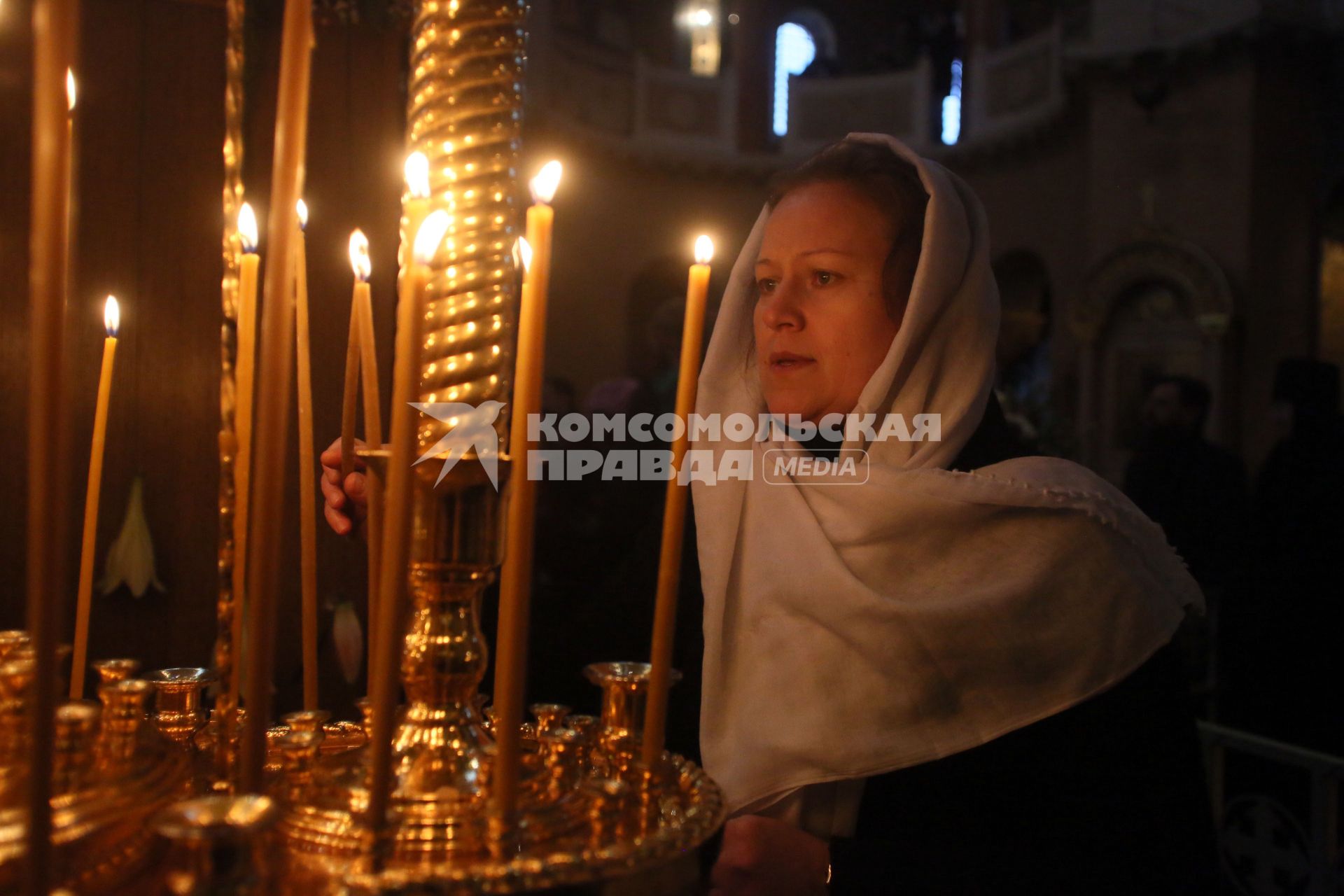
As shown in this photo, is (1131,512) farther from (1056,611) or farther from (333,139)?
(333,139)

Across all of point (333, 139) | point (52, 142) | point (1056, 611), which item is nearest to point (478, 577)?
point (52, 142)

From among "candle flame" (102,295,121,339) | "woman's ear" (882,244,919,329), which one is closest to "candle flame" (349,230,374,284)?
"candle flame" (102,295,121,339)

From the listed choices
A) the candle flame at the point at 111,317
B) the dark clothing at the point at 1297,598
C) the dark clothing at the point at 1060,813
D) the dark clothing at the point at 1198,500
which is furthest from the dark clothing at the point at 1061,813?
the dark clothing at the point at 1198,500

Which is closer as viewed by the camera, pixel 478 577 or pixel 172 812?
pixel 172 812

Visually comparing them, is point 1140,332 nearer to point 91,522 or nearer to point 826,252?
point 826,252

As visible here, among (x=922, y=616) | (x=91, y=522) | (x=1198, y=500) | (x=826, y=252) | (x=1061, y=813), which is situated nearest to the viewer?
(x=91, y=522)

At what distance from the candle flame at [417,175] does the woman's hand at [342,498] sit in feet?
1.40

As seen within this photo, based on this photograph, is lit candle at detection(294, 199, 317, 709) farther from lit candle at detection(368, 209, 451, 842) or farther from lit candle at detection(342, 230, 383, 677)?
lit candle at detection(368, 209, 451, 842)

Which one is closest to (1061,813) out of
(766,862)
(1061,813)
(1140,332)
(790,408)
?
(1061,813)

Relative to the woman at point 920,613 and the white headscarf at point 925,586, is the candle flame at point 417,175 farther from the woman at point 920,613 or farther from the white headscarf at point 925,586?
the white headscarf at point 925,586

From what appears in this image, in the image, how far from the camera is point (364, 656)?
6.96 feet

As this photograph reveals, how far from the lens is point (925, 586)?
4.31ft

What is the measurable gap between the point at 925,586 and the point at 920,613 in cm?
9

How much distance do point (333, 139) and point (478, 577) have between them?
2.06m
